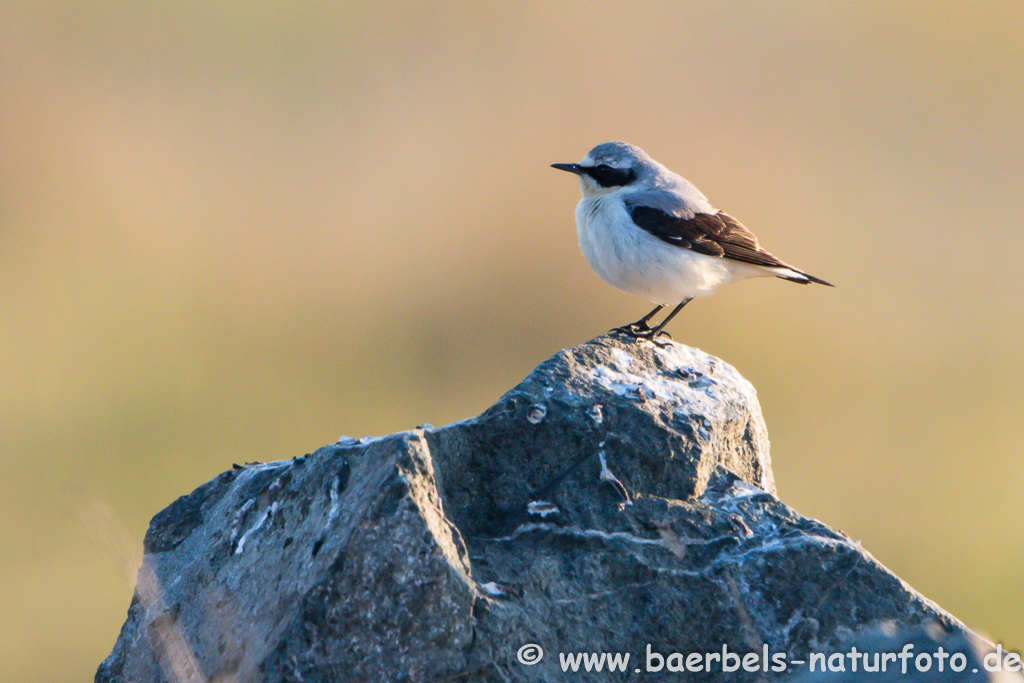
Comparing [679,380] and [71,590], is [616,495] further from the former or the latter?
[71,590]

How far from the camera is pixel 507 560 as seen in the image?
135 inches

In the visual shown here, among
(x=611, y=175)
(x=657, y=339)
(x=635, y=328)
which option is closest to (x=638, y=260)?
(x=635, y=328)

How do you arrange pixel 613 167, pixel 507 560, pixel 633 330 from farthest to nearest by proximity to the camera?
1. pixel 613 167
2. pixel 633 330
3. pixel 507 560

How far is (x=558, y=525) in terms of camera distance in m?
3.55

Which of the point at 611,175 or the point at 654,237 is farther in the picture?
the point at 611,175

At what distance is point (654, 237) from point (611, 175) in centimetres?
65

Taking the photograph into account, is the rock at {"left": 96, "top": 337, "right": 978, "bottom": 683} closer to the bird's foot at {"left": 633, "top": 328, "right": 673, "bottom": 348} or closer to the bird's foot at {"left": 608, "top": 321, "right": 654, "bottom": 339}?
the bird's foot at {"left": 633, "top": 328, "right": 673, "bottom": 348}

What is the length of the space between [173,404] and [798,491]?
6965mm

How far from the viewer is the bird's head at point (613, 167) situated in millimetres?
6391

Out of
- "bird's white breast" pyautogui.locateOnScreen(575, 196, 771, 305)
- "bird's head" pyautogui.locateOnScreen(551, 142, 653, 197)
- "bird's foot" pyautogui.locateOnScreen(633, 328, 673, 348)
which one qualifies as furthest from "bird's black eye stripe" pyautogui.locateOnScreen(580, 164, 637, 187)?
"bird's foot" pyautogui.locateOnScreen(633, 328, 673, 348)

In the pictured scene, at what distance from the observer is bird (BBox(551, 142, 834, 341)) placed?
603 centimetres

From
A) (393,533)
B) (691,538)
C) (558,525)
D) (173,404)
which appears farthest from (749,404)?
(173,404)

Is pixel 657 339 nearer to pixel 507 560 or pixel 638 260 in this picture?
pixel 638 260

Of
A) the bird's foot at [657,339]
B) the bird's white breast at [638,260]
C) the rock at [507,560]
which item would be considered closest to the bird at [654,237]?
the bird's white breast at [638,260]
